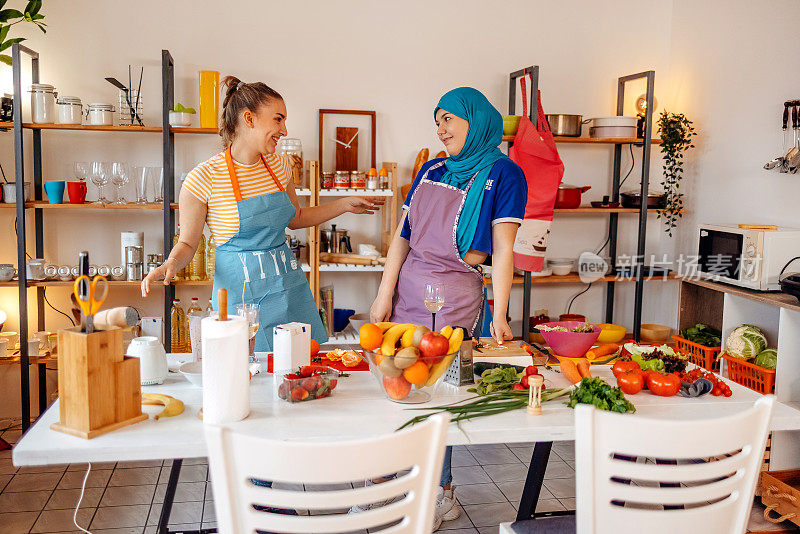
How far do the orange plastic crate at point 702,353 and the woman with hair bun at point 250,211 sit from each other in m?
2.10

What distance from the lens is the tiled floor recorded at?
2.85 m

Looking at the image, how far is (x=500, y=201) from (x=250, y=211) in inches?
36.6

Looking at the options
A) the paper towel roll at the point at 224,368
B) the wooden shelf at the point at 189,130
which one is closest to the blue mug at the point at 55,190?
the wooden shelf at the point at 189,130

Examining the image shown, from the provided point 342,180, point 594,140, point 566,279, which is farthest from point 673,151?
point 342,180

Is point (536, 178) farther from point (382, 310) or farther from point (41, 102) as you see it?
point (41, 102)

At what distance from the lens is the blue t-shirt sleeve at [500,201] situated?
8.86 ft

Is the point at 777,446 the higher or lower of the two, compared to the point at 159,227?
lower

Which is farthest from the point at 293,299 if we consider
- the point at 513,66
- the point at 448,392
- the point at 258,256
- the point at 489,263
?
the point at 513,66

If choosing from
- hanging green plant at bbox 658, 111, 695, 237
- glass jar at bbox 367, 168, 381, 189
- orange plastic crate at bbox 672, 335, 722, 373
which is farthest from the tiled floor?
hanging green plant at bbox 658, 111, 695, 237

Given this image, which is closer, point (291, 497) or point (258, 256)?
point (291, 497)

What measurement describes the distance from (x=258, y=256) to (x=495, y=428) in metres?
1.40

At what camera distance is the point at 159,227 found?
4.20 m

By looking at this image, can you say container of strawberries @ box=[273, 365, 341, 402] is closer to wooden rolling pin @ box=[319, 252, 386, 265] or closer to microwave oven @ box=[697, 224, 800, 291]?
wooden rolling pin @ box=[319, 252, 386, 265]

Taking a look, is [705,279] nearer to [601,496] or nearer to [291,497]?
[601,496]
